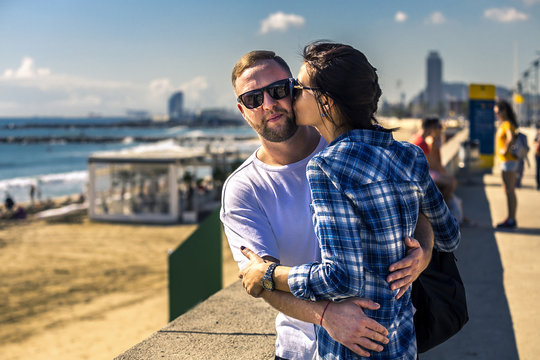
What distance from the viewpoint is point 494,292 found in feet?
12.5

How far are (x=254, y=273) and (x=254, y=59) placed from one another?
2.38 feet

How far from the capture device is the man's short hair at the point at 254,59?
1714 mm

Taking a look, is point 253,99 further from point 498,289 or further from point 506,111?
point 506,111

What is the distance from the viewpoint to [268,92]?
5.35 ft

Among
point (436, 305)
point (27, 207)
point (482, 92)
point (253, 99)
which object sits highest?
point (482, 92)

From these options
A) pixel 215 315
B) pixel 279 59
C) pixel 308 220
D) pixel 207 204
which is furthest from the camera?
pixel 207 204

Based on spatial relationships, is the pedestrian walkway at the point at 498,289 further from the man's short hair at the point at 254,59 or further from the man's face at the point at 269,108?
the man's short hair at the point at 254,59

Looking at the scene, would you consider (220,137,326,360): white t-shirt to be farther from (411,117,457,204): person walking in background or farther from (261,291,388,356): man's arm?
(411,117,457,204): person walking in background

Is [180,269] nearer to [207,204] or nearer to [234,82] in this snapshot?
[234,82]

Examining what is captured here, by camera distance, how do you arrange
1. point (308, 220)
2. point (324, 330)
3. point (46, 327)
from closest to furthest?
point (324, 330) < point (308, 220) < point (46, 327)

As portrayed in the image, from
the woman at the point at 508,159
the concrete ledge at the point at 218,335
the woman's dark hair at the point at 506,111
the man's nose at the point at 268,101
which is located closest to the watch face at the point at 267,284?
the man's nose at the point at 268,101

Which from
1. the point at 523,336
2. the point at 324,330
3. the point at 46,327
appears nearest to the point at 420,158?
the point at 324,330

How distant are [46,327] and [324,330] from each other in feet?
24.0

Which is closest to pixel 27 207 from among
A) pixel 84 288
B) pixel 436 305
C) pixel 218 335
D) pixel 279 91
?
pixel 84 288
